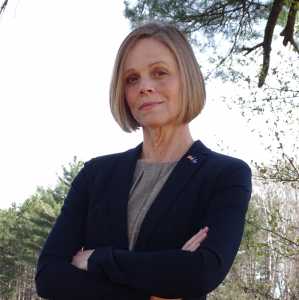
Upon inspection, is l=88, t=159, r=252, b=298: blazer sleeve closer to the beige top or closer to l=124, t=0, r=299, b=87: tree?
the beige top

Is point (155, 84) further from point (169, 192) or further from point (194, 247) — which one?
point (194, 247)

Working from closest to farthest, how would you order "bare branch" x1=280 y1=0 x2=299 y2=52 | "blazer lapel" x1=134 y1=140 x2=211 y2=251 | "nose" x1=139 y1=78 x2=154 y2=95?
"blazer lapel" x1=134 y1=140 x2=211 y2=251
"nose" x1=139 y1=78 x2=154 y2=95
"bare branch" x1=280 y1=0 x2=299 y2=52

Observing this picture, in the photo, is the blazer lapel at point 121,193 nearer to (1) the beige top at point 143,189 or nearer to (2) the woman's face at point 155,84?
(1) the beige top at point 143,189

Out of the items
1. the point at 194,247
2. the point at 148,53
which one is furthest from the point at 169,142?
the point at 194,247

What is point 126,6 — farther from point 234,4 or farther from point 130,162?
point 130,162

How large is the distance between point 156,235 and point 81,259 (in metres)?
0.30

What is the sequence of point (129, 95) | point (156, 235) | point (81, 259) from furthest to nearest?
point (129, 95)
point (81, 259)
point (156, 235)

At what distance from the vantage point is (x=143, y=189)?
1457 millimetres

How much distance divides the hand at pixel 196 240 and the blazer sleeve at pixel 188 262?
16mm

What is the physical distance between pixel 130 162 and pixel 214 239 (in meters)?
0.48

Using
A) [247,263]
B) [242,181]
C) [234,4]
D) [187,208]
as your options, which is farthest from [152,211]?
[247,263]

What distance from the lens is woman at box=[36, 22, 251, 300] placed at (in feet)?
4.00

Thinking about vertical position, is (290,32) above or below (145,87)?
above

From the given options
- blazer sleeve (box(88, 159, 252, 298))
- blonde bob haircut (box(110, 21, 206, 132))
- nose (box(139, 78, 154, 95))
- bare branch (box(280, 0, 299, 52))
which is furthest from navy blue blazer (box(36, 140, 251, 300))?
bare branch (box(280, 0, 299, 52))
